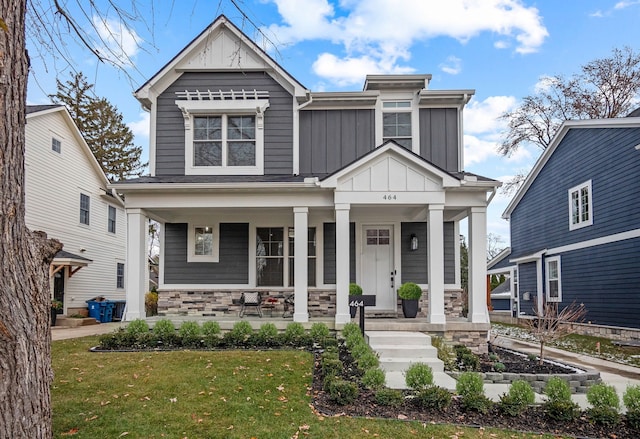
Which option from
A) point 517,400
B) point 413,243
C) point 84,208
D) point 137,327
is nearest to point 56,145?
point 84,208

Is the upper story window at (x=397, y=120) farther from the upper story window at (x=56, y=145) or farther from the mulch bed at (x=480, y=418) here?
the upper story window at (x=56, y=145)

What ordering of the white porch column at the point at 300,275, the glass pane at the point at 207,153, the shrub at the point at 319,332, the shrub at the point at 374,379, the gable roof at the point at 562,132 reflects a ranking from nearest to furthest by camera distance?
the shrub at the point at 374,379 < the shrub at the point at 319,332 < the white porch column at the point at 300,275 < the glass pane at the point at 207,153 < the gable roof at the point at 562,132

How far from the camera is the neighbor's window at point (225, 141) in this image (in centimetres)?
1098

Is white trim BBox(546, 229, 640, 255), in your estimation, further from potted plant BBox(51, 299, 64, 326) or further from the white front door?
potted plant BBox(51, 299, 64, 326)

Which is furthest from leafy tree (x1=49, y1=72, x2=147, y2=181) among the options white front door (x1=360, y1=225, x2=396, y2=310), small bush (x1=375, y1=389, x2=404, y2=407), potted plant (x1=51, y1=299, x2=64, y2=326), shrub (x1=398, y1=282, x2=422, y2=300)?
small bush (x1=375, y1=389, x2=404, y2=407)

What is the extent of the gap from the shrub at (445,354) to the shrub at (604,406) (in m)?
2.34

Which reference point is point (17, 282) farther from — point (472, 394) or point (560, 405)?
point (560, 405)

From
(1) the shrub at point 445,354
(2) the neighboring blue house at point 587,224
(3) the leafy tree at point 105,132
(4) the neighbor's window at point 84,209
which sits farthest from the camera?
(3) the leafy tree at point 105,132

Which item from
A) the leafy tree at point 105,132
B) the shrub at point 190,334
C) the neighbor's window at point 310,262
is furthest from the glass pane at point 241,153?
the leafy tree at point 105,132

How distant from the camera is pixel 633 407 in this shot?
4.89 metres

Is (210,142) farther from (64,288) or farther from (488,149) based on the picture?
(488,149)

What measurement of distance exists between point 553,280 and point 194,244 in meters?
12.7

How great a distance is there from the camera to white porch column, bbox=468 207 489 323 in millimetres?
9047

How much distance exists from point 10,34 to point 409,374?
4902 mm
